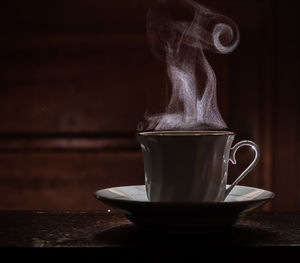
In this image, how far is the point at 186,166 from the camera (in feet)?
2.09

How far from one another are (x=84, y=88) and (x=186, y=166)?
1.07 m

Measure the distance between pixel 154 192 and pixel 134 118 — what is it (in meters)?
1.03

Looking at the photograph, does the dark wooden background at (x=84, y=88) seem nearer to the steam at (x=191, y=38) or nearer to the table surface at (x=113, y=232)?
the steam at (x=191, y=38)

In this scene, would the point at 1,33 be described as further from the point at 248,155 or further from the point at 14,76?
the point at 248,155

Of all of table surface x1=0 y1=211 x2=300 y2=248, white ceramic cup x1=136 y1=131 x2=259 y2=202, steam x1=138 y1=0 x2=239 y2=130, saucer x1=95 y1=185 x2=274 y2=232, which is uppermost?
steam x1=138 y1=0 x2=239 y2=130

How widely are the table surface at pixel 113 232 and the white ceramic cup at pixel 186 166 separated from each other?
51mm

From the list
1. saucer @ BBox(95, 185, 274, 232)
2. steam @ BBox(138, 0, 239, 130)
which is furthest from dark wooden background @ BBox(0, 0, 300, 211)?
saucer @ BBox(95, 185, 274, 232)

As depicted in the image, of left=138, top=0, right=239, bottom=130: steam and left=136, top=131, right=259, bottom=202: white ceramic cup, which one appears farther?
left=138, top=0, right=239, bottom=130: steam

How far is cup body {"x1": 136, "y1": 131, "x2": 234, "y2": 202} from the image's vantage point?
637 mm

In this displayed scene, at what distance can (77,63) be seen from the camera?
167 cm

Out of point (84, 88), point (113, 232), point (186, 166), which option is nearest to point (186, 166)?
point (186, 166)

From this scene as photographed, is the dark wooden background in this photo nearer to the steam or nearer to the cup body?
the steam

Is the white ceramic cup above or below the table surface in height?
above

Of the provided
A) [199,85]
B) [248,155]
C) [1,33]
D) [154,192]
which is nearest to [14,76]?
[1,33]
